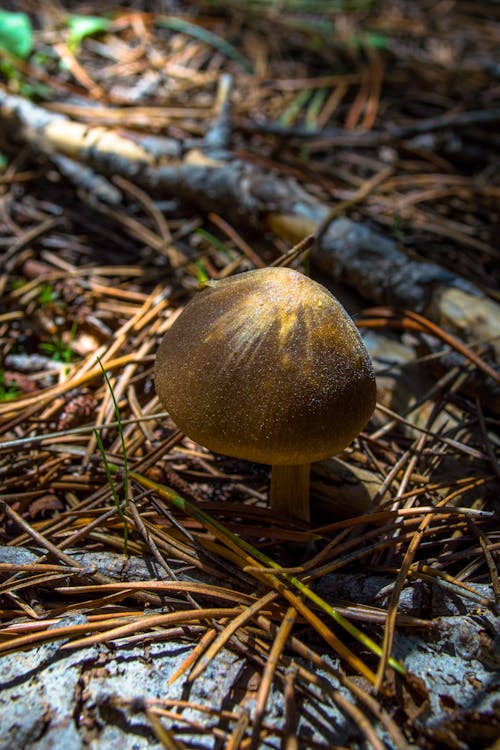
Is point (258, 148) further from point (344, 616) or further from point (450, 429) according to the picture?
point (344, 616)

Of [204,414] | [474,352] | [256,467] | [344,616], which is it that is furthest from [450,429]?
[204,414]

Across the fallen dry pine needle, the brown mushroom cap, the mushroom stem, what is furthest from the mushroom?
the fallen dry pine needle

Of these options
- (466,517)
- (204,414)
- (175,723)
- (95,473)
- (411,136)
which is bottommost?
(95,473)

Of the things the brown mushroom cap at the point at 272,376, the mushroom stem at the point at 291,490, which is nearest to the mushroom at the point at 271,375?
the brown mushroom cap at the point at 272,376

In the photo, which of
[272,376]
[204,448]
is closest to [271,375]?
[272,376]

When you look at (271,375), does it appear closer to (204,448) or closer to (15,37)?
(204,448)

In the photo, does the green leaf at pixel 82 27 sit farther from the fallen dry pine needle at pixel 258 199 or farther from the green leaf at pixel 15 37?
the fallen dry pine needle at pixel 258 199
